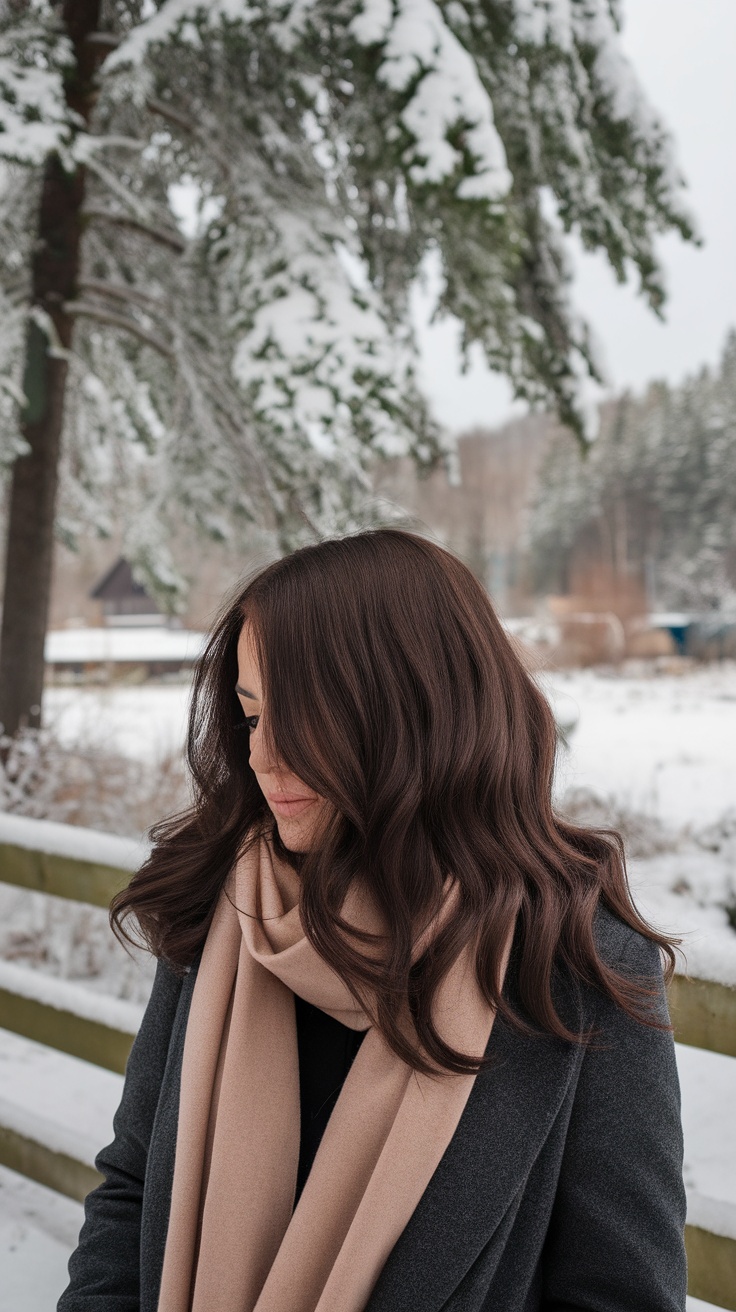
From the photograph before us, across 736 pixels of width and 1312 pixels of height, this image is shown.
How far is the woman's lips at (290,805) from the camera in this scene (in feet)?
4.10

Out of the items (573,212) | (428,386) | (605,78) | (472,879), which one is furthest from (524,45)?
(472,879)

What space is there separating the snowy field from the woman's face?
1.66 ft

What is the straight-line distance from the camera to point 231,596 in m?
1.46

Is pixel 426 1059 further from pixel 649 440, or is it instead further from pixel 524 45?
pixel 649 440

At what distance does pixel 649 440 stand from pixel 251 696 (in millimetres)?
46900

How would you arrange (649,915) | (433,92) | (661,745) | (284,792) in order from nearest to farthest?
(284,792) → (649,915) → (433,92) → (661,745)

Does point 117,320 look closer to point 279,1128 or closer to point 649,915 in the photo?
point 649,915

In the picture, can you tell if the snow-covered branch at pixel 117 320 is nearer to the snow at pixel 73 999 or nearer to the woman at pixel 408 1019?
the snow at pixel 73 999

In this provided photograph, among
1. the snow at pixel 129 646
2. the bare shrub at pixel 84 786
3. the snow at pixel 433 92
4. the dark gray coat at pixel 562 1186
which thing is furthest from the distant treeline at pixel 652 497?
the dark gray coat at pixel 562 1186

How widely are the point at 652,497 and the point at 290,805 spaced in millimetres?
46336

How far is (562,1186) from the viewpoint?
1.11m

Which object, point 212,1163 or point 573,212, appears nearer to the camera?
point 212,1163

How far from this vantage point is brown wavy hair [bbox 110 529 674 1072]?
3.69ft

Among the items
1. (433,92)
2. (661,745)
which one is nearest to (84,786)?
(433,92)
